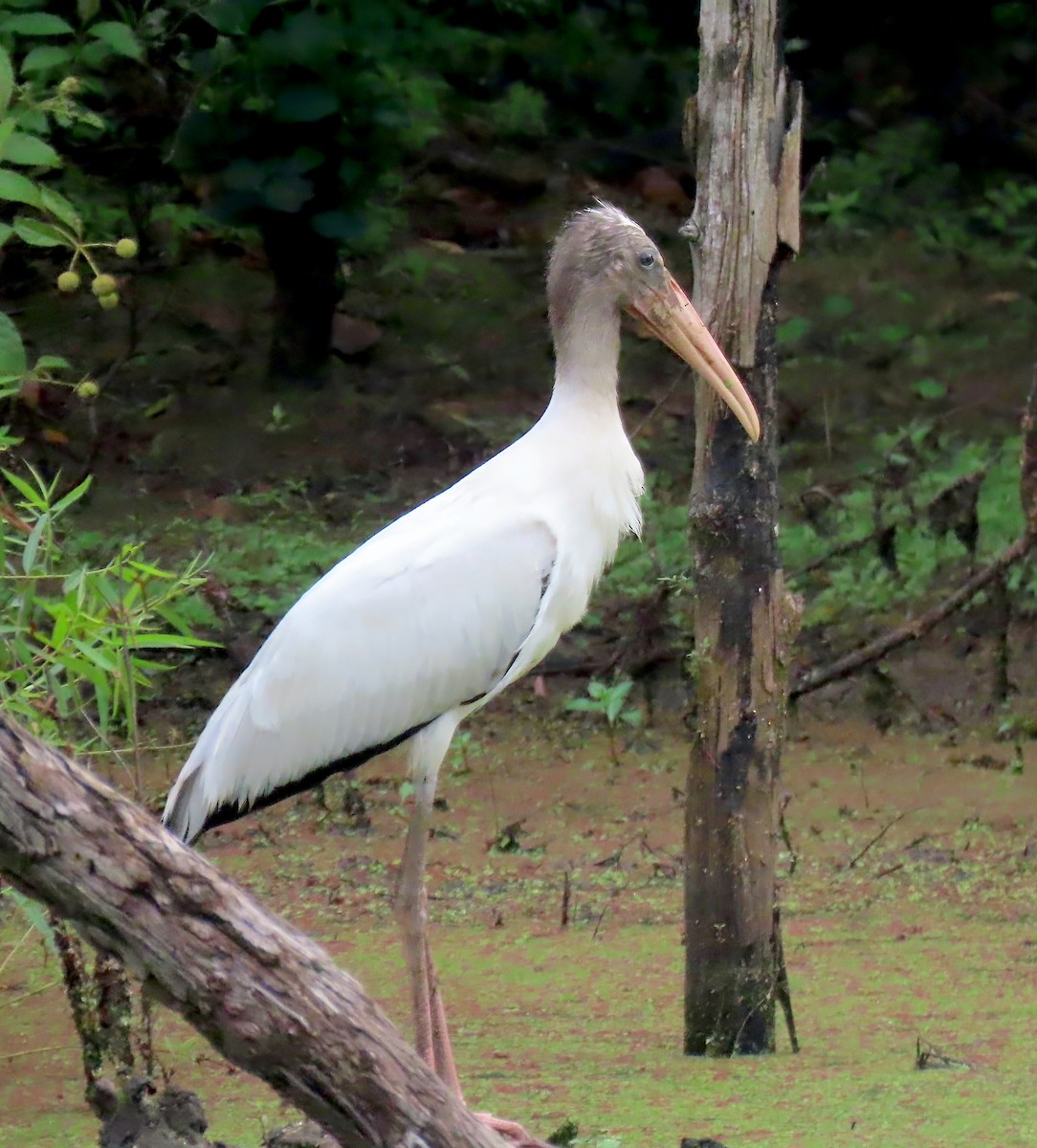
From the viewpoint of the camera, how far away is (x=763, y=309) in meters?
4.27

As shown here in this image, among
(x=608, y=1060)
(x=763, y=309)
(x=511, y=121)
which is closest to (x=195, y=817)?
(x=608, y=1060)

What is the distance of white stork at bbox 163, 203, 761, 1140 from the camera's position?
4184 mm

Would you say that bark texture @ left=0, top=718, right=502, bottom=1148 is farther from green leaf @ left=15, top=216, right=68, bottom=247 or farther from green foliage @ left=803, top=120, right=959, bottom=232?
green foliage @ left=803, top=120, right=959, bottom=232

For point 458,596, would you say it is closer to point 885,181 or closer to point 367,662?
point 367,662

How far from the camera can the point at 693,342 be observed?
13.8ft

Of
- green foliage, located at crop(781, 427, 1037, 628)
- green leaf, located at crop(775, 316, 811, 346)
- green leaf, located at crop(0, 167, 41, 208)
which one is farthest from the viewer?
green leaf, located at crop(775, 316, 811, 346)

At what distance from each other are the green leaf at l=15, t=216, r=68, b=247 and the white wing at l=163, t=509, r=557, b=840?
0.90m

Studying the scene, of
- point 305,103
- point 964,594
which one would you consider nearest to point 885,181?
point 305,103

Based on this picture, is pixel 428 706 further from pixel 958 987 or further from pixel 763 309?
pixel 958 987

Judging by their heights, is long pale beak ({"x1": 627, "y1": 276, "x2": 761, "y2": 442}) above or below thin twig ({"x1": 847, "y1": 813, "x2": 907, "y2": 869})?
above

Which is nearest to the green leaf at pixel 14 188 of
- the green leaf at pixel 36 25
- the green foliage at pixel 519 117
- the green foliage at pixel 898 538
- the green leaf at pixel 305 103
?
the green leaf at pixel 36 25

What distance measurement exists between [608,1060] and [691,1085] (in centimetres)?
29

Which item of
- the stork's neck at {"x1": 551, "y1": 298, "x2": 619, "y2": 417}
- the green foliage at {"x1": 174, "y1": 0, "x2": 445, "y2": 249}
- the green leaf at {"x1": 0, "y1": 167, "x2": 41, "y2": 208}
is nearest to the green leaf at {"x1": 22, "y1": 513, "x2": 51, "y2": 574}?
the green leaf at {"x1": 0, "y1": 167, "x2": 41, "y2": 208}

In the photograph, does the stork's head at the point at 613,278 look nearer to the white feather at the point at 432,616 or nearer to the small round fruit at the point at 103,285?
the white feather at the point at 432,616
